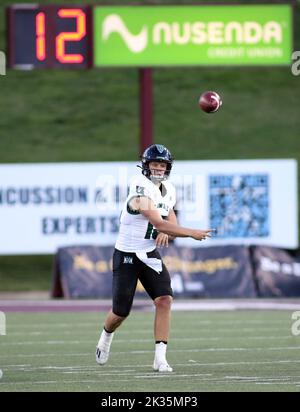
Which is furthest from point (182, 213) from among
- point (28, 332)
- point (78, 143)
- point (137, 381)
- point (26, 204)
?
point (137, 381)

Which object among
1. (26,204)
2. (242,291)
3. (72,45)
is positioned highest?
(72,45)

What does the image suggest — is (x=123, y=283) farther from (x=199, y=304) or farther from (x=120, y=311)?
(x=199, y=304)

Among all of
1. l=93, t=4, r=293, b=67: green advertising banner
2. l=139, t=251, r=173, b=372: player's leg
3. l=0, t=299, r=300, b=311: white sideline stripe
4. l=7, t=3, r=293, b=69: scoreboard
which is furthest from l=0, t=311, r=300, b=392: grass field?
l=93, t=4, r=293, b=67: green advertising banner

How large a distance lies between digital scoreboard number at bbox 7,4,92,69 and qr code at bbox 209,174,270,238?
3.18 meters

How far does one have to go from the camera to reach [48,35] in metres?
20.9

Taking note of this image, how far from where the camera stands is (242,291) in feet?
69.1

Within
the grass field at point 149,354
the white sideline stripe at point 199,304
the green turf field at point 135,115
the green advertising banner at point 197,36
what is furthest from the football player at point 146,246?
the green turf field at point 135,115

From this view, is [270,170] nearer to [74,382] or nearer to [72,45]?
[72,45]

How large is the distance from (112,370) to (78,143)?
20685mm

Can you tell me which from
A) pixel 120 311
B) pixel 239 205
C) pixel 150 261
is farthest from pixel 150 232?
pixel 239 205

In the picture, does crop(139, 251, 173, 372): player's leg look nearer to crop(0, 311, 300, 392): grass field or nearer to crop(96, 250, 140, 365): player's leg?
crop(96, 250, 140, 365): player's leg

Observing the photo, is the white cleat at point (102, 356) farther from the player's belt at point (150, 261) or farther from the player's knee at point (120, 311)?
the player's belt at point (150, 261)

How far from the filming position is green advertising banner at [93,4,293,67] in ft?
70.0
